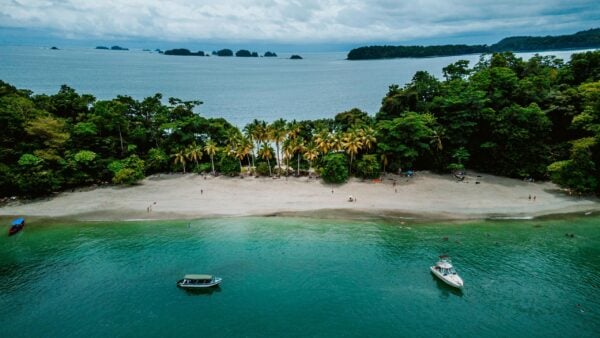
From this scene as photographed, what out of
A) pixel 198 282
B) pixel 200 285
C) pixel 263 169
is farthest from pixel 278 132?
pixel 200 285

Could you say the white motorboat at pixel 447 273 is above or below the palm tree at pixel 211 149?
below

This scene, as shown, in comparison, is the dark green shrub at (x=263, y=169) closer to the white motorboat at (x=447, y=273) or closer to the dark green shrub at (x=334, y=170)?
the dark green shrub at (x=334, y=170)

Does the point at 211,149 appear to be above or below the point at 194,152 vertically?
above

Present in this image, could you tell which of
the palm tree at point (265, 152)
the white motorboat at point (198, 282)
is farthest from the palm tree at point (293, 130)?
the white motorboat at point (198, 282)

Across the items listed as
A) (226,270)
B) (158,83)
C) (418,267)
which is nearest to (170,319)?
(226,270)

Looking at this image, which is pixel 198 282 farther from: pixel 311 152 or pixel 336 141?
pixel 336 141

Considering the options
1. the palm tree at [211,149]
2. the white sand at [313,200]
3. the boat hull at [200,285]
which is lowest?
the boat hull at [200,285]

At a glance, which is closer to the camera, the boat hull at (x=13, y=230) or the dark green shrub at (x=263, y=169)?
the boat hull at (x=13, y=230)
